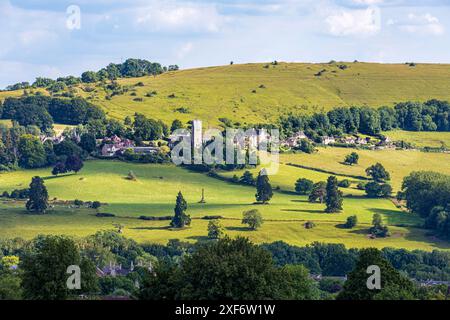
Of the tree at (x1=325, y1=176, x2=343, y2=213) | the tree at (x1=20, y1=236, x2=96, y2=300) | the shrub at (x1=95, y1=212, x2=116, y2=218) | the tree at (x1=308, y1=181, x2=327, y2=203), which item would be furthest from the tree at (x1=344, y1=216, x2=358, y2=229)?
the tree at (x1=20, y1=236, x2=96, y2=300)

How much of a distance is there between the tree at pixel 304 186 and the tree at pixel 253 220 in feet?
79.6

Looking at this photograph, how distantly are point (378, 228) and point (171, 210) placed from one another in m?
27.3

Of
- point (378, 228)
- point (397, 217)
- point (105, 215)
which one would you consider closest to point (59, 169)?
point (105, 215)

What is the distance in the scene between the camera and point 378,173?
196 meters

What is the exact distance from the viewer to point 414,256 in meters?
146

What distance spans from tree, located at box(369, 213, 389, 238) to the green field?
1.43 m

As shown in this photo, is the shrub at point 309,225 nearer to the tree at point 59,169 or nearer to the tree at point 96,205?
the tree at point 96,205

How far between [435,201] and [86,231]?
162 ft

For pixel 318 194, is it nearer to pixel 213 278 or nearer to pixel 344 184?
pixel 344 184

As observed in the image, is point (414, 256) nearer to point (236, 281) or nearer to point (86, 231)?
point (86, 231)

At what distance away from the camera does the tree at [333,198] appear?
562 ft
